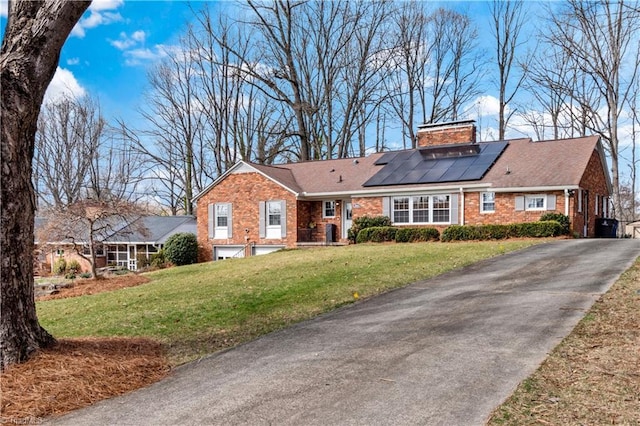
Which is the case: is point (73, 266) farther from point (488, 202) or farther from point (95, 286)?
point (488, 202)

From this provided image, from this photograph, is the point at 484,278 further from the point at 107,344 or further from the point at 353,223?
the point at 353,223

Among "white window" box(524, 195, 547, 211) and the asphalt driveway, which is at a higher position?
"white window" box(524, 195, 547, 211)

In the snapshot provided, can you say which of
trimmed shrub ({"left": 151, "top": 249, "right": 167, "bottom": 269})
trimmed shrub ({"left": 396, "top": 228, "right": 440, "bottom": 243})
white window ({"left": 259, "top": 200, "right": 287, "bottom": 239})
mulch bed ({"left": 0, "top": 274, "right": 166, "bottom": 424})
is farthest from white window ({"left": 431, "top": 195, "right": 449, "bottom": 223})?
mulch bed ({"left": 0, "top": 274, "right": 166, "bottom": 424})

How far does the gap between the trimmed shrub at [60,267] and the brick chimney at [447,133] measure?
22548 millimetres

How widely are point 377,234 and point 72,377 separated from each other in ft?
56.7

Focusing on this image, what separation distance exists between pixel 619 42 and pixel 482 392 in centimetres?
2823

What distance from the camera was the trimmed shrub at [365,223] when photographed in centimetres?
2156

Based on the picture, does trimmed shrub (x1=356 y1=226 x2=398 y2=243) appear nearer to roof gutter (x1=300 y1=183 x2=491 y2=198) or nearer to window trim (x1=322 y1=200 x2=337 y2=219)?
roof gutter (x1=300 y1=183 x2=491 y2=198)

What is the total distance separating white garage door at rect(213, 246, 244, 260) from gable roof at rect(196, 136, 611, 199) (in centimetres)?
370

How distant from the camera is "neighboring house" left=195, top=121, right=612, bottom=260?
19312mm

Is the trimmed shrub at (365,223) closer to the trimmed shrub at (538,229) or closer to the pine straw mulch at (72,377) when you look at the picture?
the trimmed shrub at (538,229)

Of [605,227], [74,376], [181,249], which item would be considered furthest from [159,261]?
[605,227]

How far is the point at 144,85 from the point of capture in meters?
37.4

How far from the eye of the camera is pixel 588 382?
13.4ft
